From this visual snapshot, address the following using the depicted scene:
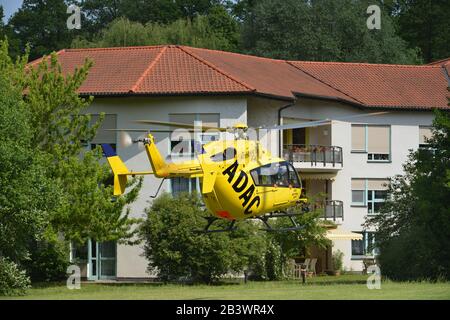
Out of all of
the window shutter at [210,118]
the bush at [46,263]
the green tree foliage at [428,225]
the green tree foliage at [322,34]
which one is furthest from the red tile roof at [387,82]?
the bush at [46,263]

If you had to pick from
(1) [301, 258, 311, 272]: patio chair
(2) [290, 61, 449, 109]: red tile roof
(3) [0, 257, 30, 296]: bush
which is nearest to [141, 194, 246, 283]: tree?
(1) [301, 258, 311, 272]: patio chair

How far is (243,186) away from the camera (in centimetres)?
3512

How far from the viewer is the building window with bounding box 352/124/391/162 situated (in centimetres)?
7138

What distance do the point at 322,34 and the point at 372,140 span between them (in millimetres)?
24151

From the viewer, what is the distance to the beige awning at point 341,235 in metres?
65.2

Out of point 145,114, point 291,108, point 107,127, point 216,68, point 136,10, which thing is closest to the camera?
point 145,114

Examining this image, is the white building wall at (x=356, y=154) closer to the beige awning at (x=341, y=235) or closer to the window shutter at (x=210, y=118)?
the beige awning at (x=341, y=235)

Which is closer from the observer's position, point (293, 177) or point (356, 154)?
point (293, 177)

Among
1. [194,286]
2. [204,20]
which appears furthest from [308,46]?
[194,286]

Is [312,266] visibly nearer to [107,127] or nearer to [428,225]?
[107,127]

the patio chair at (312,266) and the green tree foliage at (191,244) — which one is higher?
the green tree foliage at (191,244)

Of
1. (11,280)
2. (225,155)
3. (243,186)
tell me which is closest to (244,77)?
(11,280)

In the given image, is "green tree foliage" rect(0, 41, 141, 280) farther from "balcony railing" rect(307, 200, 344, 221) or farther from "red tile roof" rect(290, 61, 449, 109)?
"red tile roof" rect(290, 61, 449, 109)

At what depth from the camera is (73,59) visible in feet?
222
